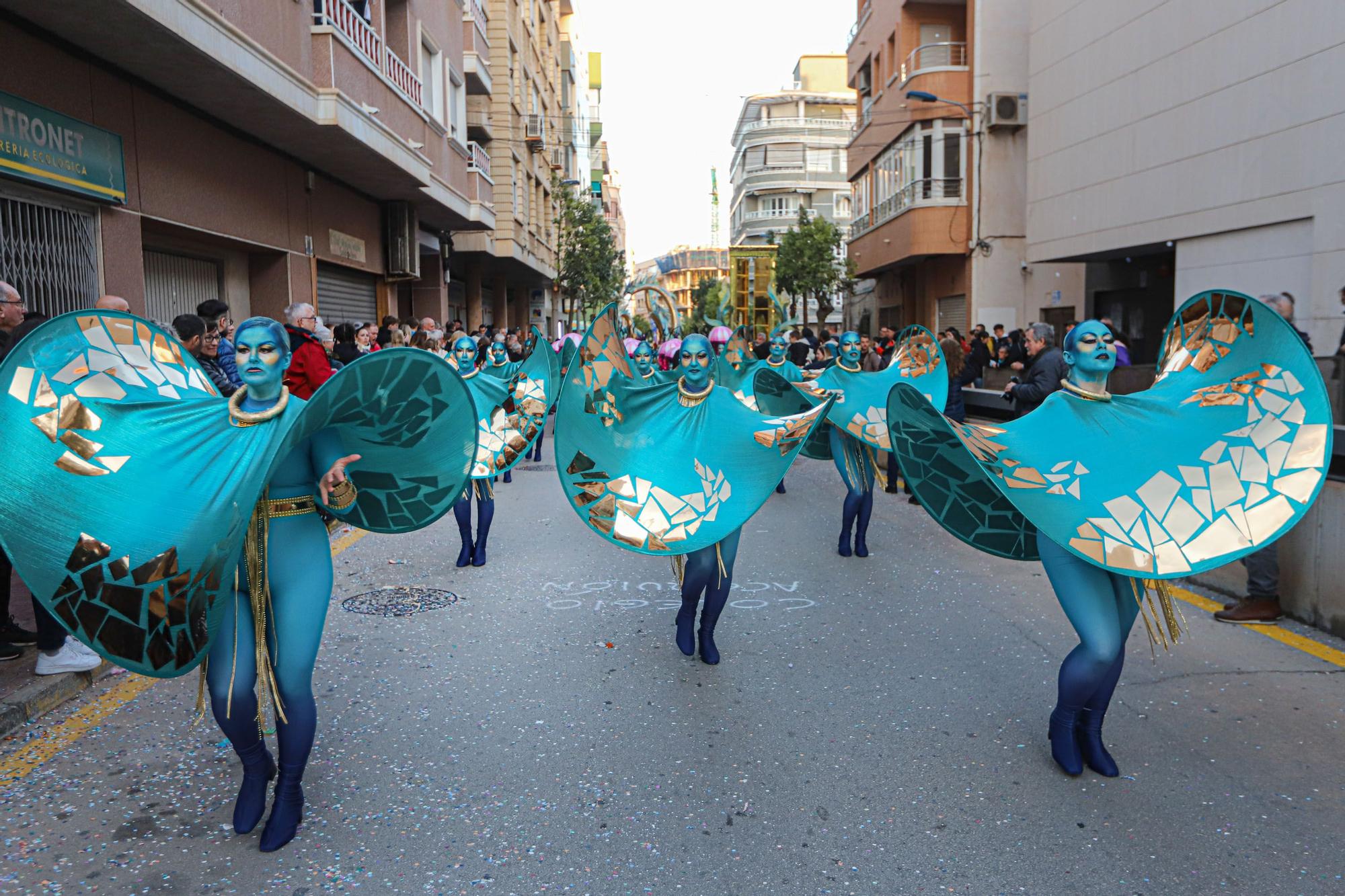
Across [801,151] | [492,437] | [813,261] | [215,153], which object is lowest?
[492,437]

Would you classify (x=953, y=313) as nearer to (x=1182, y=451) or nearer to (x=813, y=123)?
(x=1182, y=451)

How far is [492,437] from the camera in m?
7.62

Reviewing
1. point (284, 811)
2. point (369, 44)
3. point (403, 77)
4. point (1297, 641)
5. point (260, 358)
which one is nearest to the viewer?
point (260, 358)

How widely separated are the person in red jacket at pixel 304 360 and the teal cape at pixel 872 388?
3153 millimetres

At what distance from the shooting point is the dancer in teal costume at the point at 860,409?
8.01m

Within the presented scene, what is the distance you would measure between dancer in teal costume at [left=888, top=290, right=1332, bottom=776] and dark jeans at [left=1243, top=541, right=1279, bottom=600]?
2309 mm

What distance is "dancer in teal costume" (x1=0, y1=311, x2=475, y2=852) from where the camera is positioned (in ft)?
9.39

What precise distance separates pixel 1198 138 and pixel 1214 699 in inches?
571

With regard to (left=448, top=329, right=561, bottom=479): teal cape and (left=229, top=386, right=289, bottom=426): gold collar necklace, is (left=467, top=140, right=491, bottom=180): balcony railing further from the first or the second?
(left=229, top=386, right=289, bottom=426): gold collar necklace

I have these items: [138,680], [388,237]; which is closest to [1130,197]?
[388,237]

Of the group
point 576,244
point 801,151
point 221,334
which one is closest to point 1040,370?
point 221,334

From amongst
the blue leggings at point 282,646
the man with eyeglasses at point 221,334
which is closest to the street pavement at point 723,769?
the blue leggings at point 282,646

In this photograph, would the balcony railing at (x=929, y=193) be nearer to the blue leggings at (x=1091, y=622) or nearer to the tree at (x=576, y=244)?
the tree at (x=576, y=244)

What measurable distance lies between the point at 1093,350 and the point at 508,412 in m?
4.89
